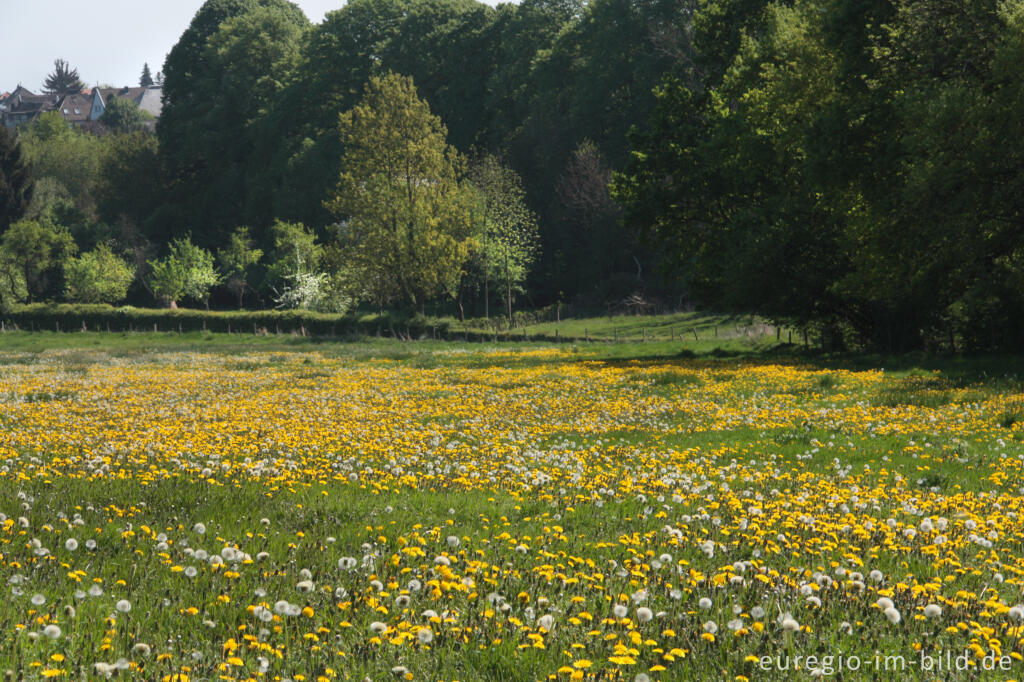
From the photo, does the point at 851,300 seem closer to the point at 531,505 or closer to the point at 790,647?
the point at 531,505

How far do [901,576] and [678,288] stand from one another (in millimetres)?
70755

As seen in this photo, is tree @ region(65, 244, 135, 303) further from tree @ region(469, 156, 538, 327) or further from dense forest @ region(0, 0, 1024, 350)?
tree @ region(469, 156, 538, 327)

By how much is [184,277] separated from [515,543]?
94.8 m

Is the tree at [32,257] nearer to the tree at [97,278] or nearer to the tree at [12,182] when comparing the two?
the tree at [97,278]

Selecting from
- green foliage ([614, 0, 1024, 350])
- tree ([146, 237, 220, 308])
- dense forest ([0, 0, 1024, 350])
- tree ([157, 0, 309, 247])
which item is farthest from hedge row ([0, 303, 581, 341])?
tree ([157, 0, 309, 247])

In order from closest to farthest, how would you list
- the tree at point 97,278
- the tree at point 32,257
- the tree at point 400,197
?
1. the tree at point 400,197
2. the tree at point 97,278
3. the tree at point 32,257

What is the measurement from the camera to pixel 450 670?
453 centimetres

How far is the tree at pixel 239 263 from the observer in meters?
94.4

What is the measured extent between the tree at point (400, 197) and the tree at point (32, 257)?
4970 cm

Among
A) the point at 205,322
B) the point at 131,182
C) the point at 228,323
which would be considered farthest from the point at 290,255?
the point at 131,182

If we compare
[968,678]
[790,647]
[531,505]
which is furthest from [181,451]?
[968,678]

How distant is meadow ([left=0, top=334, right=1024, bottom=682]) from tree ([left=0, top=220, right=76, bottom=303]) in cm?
8678

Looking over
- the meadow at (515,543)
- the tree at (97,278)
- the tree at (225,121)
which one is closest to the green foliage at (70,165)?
the tree at (225,121)

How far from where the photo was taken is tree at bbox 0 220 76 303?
294 feet
